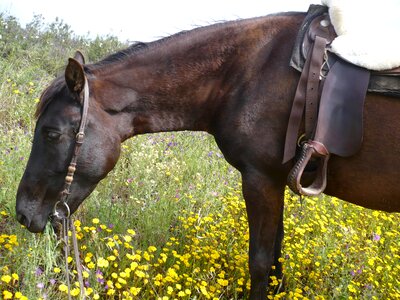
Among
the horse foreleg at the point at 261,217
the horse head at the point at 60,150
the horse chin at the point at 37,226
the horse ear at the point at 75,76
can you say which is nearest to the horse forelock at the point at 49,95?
the horse head at the point at 60,150

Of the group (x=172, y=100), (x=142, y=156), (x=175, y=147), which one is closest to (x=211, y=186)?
(x=142, y=156)

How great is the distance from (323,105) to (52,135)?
1.64m

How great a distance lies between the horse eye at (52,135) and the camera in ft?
8.14

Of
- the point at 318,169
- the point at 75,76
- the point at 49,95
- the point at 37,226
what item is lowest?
the point at 37,226

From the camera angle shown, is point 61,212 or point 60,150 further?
point 61,212

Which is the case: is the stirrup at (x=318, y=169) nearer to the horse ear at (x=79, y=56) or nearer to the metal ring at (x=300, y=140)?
the metal ring at (x=300, y=140)

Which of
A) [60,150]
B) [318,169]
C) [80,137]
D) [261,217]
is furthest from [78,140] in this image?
[318,169]

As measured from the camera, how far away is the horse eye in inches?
97.7

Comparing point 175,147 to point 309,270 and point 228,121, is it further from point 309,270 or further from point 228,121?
point 228,121

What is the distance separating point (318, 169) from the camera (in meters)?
2.46

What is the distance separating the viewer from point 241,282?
2.99 meters

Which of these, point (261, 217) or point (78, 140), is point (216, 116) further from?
point (78, 140)

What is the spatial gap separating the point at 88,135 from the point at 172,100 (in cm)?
62

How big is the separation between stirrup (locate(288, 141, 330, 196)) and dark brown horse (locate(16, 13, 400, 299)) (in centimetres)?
12
